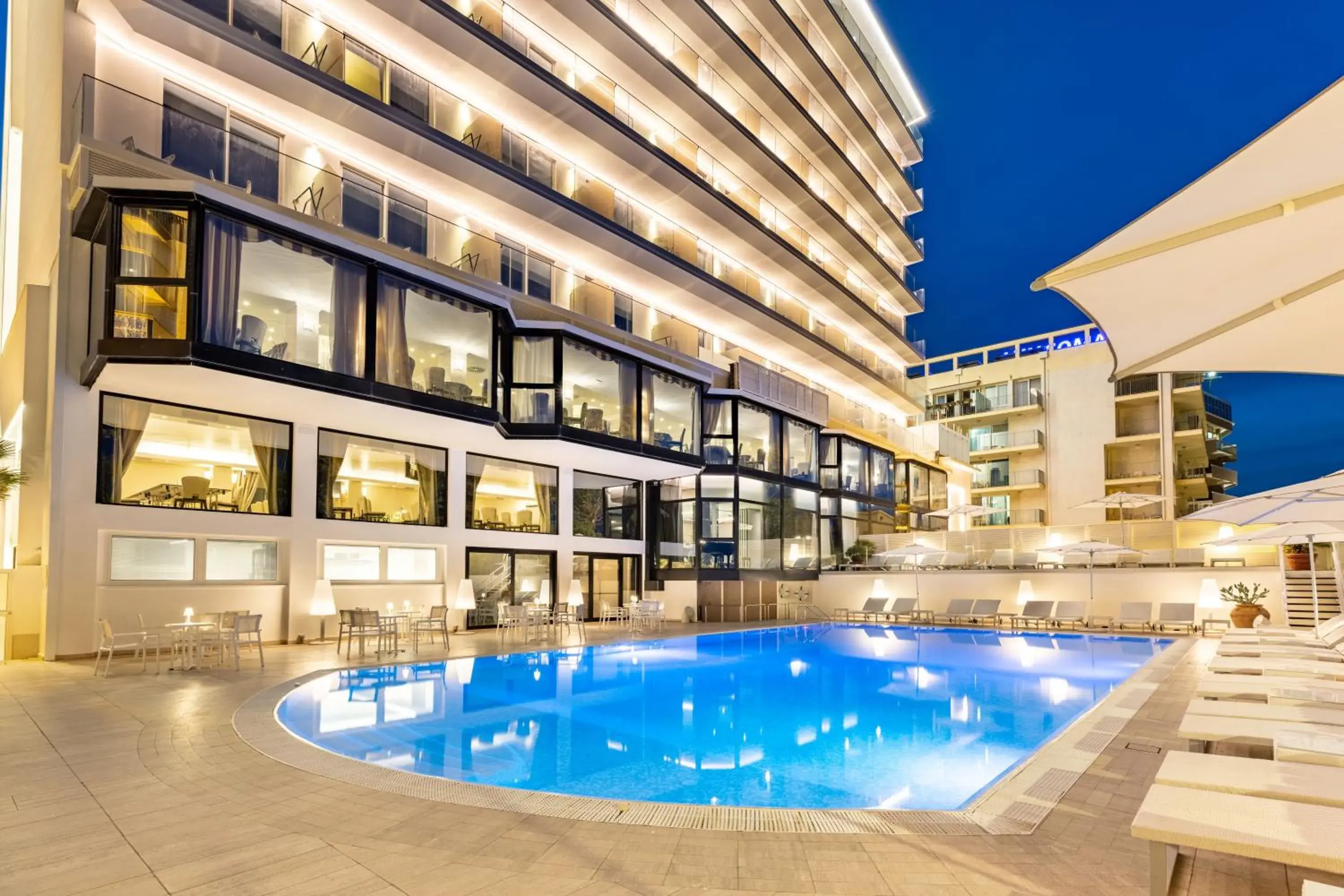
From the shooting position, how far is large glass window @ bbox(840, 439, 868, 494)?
29.1 m

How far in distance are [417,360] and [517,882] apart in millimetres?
12379

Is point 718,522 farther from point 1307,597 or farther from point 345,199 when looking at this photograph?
point 1307,597

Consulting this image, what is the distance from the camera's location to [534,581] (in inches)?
774

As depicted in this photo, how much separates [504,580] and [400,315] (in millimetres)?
7208

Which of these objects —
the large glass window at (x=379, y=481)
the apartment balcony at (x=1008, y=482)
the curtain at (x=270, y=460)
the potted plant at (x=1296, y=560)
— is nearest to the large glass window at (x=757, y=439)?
the large glass window at (x=379, y=481)

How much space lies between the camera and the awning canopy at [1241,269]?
2.85 m

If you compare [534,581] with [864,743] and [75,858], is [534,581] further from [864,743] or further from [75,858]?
[75,858]

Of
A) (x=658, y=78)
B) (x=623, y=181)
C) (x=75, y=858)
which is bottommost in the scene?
(x=75, y=858)

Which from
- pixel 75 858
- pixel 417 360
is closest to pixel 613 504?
pixel 417 360

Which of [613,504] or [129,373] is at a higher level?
[129,373]

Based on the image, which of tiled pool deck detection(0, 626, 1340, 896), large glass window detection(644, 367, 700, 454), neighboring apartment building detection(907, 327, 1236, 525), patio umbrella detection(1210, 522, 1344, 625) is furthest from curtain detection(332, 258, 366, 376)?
neighboring apartment building detection(907, 327, 1236, 525)

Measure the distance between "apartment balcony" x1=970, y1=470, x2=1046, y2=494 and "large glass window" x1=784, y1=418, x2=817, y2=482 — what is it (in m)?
20.8

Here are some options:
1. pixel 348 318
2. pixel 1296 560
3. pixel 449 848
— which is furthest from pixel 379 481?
pixel 1296 560

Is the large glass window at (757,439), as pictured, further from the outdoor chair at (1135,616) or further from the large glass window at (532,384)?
the outdoor chair at (1135,616)
